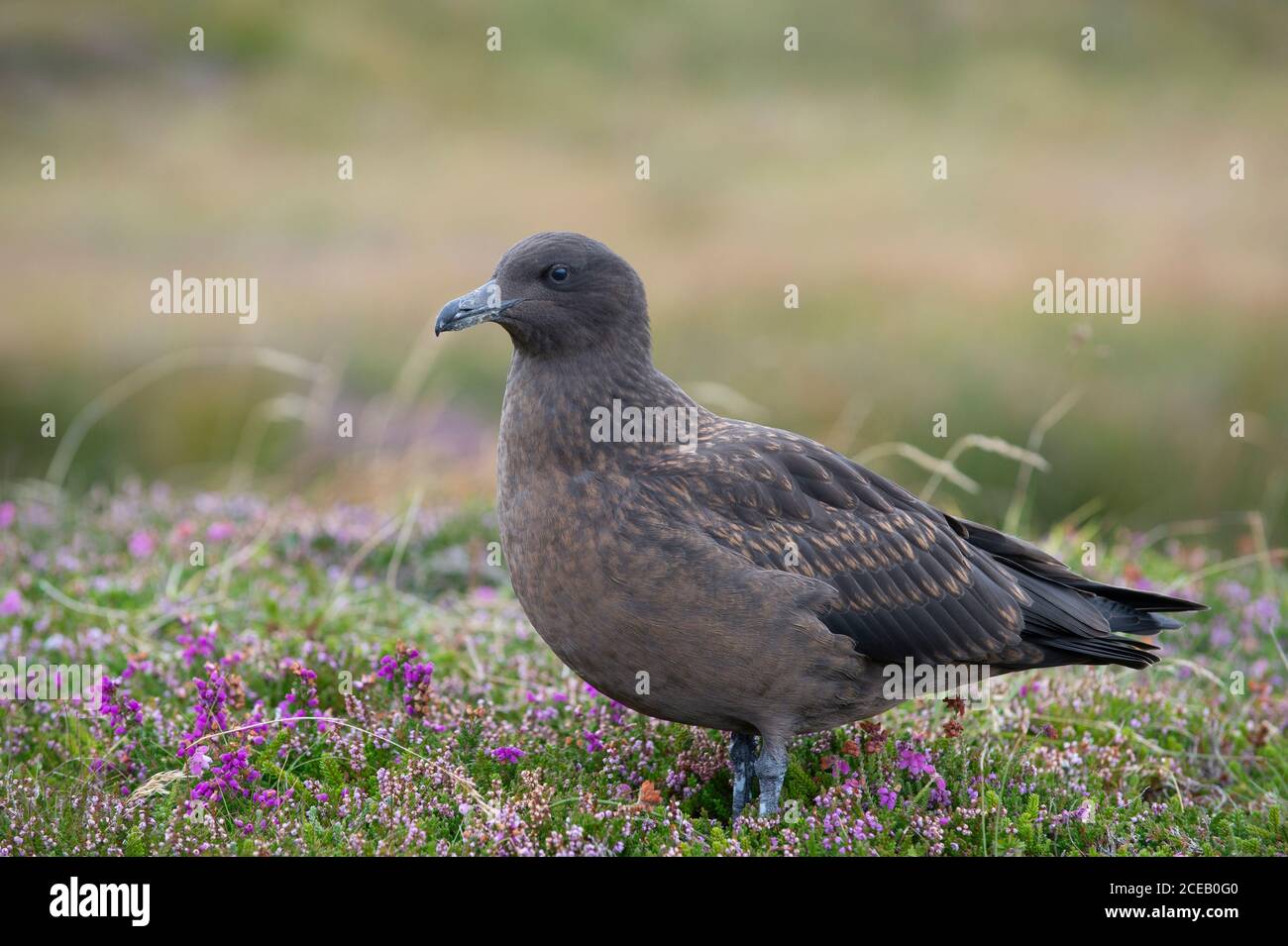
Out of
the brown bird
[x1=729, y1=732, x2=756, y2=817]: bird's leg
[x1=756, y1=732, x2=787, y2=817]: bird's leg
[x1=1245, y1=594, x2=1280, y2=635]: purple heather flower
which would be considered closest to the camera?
the brown bird

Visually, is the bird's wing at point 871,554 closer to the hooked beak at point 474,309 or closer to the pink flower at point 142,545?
the hooked beak at point 474,309

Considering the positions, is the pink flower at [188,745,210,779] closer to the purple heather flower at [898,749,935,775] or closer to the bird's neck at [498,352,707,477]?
the bird's neck at [498,352,707,477]

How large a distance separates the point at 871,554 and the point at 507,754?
1.72 meters

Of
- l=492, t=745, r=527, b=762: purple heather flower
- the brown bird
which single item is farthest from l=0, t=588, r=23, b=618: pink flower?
the brown bird

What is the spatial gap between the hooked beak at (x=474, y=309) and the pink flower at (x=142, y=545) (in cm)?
362

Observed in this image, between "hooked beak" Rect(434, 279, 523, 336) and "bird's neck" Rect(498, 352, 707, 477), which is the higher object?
"hooked beak" Rect(434, 279, 523, 336)

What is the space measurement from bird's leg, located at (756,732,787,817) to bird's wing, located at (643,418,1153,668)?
0.50 metres

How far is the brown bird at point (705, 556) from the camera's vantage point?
5.20 metres

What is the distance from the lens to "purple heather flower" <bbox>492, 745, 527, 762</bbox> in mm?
5789

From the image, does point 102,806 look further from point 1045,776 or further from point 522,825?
point 1045,776

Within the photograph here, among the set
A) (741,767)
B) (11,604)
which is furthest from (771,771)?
(11,604)

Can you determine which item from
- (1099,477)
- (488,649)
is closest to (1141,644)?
(488,649)

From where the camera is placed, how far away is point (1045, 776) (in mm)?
5867

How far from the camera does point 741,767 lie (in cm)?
575
